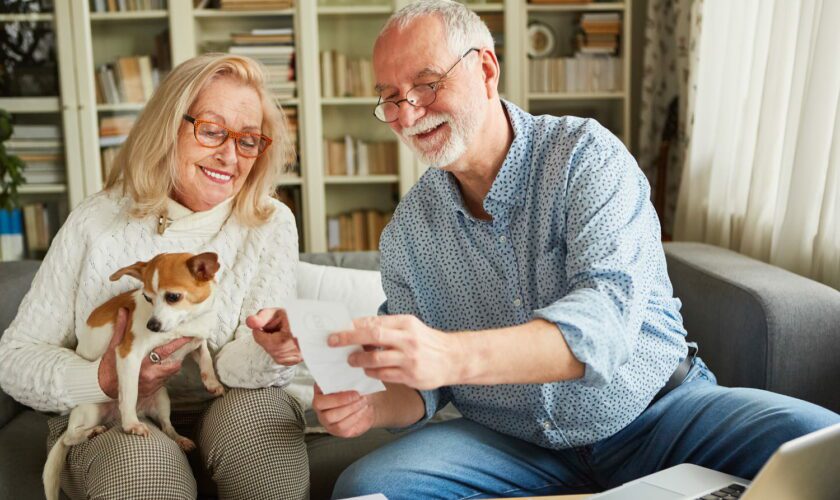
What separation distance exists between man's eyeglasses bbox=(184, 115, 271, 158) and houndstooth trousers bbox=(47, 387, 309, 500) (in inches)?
19.3

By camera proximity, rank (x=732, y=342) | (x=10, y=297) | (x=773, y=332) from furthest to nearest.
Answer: (x=10, y=297), (x=732, y=342), (x=773, y=332)

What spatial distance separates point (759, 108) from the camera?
261 cm

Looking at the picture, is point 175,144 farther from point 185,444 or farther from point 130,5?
point 130,5

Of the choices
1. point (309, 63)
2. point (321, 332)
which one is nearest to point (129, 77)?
point (309, 63)

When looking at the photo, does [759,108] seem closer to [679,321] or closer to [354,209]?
[679,321]

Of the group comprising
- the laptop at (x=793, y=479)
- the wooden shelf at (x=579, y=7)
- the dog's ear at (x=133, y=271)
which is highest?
the wooden shelf at (x=579, y=7)

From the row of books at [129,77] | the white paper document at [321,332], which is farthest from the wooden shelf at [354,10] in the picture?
the white paper document at [321,332]

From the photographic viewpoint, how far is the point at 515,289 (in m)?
1.46

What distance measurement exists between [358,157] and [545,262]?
9.24ft

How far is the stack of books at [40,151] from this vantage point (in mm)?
3922

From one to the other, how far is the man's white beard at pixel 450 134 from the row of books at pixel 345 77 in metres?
2.67

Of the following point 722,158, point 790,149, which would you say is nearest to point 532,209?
point 790,149

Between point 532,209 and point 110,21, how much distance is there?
325 centimetres

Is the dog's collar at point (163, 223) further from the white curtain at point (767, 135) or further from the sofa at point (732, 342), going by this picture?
the white curtain at point (767, 135)
